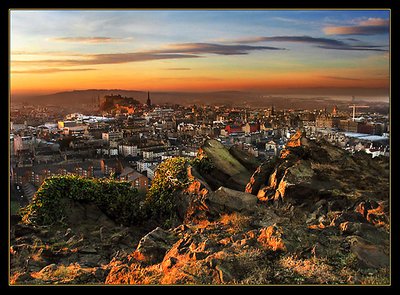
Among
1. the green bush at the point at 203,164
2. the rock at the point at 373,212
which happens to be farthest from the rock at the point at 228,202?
the rock at the point at 373,212

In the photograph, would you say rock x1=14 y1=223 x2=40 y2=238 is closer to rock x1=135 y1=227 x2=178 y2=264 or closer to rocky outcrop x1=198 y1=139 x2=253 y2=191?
rock x1=135 y1=227 x2=178 y2=264

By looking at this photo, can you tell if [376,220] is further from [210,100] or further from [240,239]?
[210,100]

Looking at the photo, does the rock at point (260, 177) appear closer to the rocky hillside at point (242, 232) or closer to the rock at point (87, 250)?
the rocky hillside at point (242, 232)

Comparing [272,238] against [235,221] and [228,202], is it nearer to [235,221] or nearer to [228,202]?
[235,221]

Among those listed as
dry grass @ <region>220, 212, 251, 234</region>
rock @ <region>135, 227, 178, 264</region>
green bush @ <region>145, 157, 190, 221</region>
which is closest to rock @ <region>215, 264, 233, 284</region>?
rock @ <region>135, 227, 178, 264</region>

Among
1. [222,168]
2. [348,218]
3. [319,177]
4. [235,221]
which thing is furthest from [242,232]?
[222,168]

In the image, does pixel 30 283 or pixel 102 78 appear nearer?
pixel 30 283
